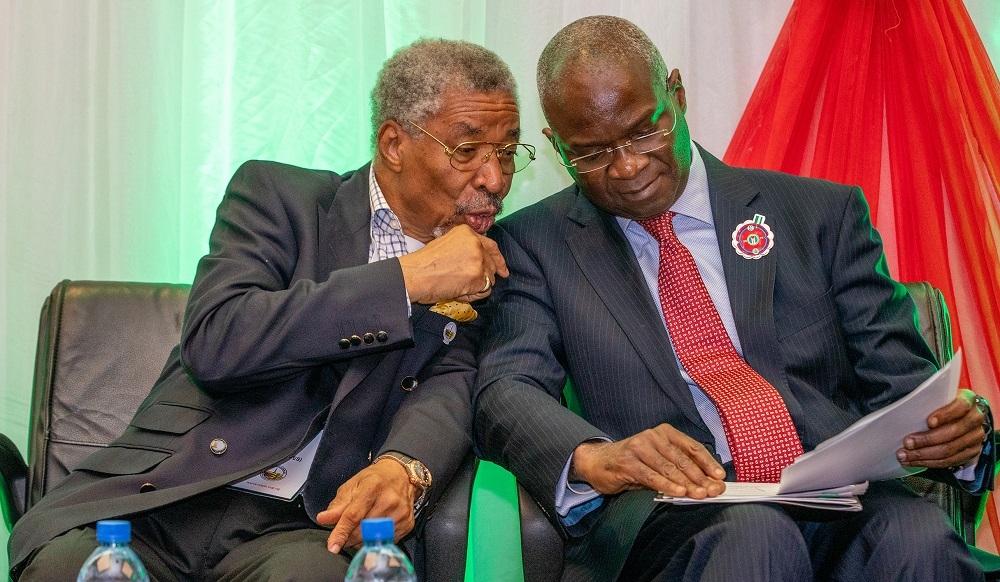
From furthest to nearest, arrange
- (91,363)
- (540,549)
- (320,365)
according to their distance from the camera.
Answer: (91,363)
(320,365)
(540,549)

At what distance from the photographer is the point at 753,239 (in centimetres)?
278

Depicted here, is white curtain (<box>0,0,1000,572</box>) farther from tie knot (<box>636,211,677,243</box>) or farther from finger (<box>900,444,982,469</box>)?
finger (<box>900,444,982,469</box>)

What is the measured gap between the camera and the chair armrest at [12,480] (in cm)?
268

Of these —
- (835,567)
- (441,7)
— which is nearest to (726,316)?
(835,567)

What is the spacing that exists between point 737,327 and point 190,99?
2.08 meters

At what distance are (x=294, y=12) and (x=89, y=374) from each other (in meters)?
1.47

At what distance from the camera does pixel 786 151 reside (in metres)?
3.51

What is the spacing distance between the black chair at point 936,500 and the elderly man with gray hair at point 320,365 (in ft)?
0.88

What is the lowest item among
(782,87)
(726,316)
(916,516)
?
(916,516)

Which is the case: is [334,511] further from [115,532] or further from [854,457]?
[854,457]

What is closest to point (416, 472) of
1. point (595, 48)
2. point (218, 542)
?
point (218, 542)

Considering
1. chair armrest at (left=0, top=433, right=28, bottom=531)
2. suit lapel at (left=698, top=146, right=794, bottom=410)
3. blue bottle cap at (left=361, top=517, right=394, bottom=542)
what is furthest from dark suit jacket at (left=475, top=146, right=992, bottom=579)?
chair armrest at (left=0, top=433, right=28, bottom=531)

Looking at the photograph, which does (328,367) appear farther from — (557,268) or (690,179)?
(690,179)

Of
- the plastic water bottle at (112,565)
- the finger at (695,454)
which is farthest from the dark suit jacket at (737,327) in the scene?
the plastic water bottle at (112,565)
